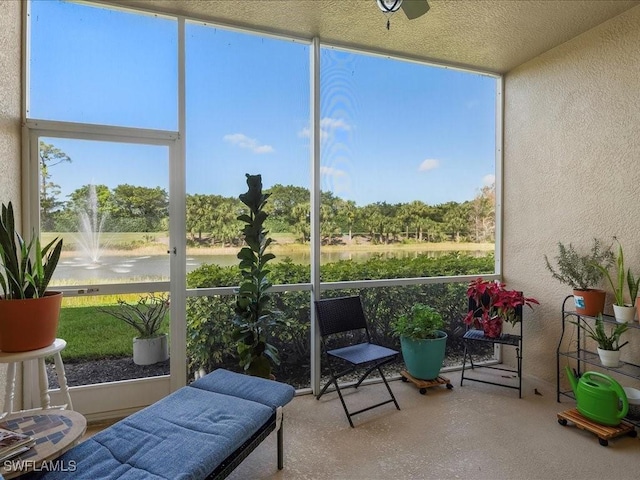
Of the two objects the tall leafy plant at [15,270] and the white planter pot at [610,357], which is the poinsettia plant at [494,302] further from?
the tall leafy plant at [15,270]

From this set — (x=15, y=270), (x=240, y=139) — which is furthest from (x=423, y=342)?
(x=15, y=270)

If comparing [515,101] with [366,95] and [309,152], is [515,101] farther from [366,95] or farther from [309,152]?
[309,152]

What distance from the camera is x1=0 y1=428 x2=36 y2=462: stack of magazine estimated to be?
1.28m

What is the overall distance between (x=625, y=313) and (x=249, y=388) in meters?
2.59

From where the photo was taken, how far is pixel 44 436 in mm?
1433

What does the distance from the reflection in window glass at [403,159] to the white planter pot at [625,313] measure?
52.4 inches

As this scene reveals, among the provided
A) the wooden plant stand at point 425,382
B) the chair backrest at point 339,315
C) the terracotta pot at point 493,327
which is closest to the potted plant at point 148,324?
the chair backrest at point 339,315

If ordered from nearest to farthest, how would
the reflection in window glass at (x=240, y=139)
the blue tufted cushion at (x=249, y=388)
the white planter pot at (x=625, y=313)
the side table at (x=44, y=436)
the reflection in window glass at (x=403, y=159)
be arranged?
1. the side table at (x=44, y=436)
2. the blue tufted cushion at (x=249, y=388)
3. the white planter pot at (x=625, y=313)
4. the reflection in window glass at (x=240, y=139)
5. the reflection in window glass at (x=403, y=159)

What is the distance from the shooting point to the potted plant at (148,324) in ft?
8.97

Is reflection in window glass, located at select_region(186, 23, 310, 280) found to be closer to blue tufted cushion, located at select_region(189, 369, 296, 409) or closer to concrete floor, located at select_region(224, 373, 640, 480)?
blue tufted cushion, located at select_region(189, 369, 296, 409)

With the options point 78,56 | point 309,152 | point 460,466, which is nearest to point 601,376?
point 460,466

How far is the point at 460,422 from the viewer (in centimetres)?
262

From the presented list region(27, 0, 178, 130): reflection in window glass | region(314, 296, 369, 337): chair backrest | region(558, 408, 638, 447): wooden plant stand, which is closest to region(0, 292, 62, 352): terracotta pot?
region(27, 0, 178, 130): reflection in window glass

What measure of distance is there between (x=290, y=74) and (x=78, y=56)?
158 centimetres
